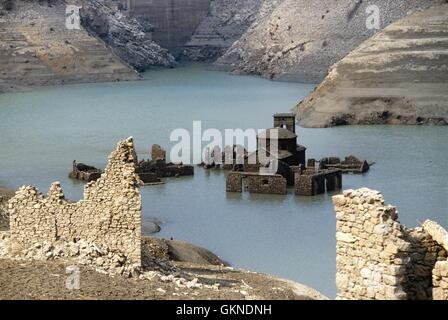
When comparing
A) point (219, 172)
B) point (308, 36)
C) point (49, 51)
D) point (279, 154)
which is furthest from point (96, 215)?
point (308, 36)

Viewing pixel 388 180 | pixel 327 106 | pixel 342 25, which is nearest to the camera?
pixel 388 180

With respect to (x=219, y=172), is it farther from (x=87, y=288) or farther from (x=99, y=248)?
(x=87, y=288)

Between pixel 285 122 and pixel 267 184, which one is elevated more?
pixel 285 122

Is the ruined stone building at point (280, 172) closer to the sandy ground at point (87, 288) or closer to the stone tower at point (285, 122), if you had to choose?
the stone tower at point (285, 122)

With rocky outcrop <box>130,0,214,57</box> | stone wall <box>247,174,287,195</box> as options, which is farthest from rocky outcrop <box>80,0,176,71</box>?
stone wall <box>247,174,287,195</box>

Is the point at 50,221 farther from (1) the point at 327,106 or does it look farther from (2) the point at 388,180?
(1) the point at 327,106

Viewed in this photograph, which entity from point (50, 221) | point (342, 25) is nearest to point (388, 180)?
point (50, 221)

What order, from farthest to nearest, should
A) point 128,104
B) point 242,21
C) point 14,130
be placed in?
point 242,21, point 128,104, point 14,130

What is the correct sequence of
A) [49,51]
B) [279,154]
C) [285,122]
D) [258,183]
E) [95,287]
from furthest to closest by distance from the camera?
[49,51] < [285,122] < [279,154] < [258,183] < [95,287]
